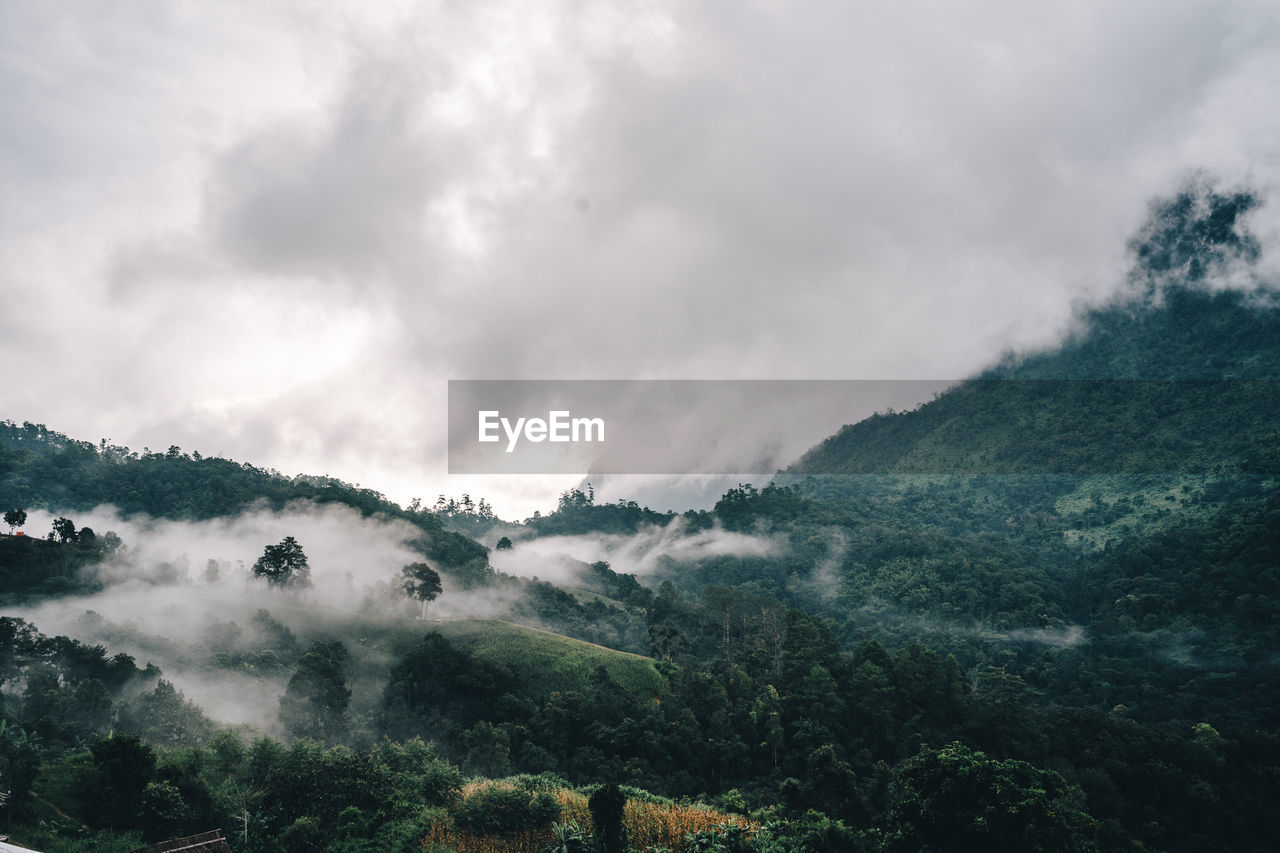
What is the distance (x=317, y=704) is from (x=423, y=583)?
37.0 meters

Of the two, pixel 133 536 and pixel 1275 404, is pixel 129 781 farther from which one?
pixel 1275 404

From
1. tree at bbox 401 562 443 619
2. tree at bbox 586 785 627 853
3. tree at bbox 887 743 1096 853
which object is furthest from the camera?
tree at bbox 401 562 443 619

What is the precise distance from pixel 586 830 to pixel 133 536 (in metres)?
127

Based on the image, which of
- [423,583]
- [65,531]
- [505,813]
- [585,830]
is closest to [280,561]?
[423,583]

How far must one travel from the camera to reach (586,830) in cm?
2989

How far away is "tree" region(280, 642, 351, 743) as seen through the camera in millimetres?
52750

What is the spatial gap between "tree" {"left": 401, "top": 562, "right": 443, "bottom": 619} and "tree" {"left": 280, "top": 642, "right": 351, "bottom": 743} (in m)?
32.8

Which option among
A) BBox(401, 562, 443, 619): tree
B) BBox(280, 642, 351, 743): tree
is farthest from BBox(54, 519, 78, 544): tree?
BBox(280, 642, 351, 743): tree

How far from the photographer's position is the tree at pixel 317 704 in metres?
52.8

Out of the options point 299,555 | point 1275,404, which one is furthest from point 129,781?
point 1275,404

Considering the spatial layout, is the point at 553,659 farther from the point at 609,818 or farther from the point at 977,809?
the point at 977,809

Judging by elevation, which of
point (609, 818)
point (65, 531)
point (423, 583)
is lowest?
point (609, 818)

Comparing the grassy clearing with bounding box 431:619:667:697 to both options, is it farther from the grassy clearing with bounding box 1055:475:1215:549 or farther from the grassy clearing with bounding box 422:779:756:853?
the grassy clearing with bounding box 1055:475:1215:549

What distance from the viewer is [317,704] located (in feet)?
176
